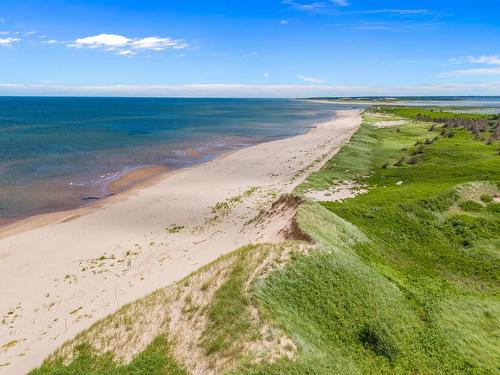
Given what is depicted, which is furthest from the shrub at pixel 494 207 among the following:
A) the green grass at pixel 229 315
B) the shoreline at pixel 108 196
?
the shoreline at pixel 108 196

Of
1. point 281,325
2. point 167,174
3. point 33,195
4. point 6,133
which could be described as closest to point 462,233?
point 281,325

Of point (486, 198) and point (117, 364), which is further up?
point (486, 198)

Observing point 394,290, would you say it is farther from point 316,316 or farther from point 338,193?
point 338,193

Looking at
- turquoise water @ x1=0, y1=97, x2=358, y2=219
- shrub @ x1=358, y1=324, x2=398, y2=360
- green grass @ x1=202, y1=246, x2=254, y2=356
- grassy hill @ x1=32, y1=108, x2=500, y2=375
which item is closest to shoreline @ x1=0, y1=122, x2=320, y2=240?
turquoise water @ x1=0, y1=97, x2=358, y2=219

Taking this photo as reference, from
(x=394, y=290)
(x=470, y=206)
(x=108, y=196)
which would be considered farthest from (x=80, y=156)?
(x=394, y=290)

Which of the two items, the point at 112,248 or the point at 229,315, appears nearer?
the point at 229,315

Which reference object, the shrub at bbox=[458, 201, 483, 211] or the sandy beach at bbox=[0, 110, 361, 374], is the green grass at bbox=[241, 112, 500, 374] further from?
the sandy beach at bbox=[0, 110, 361, 374]
